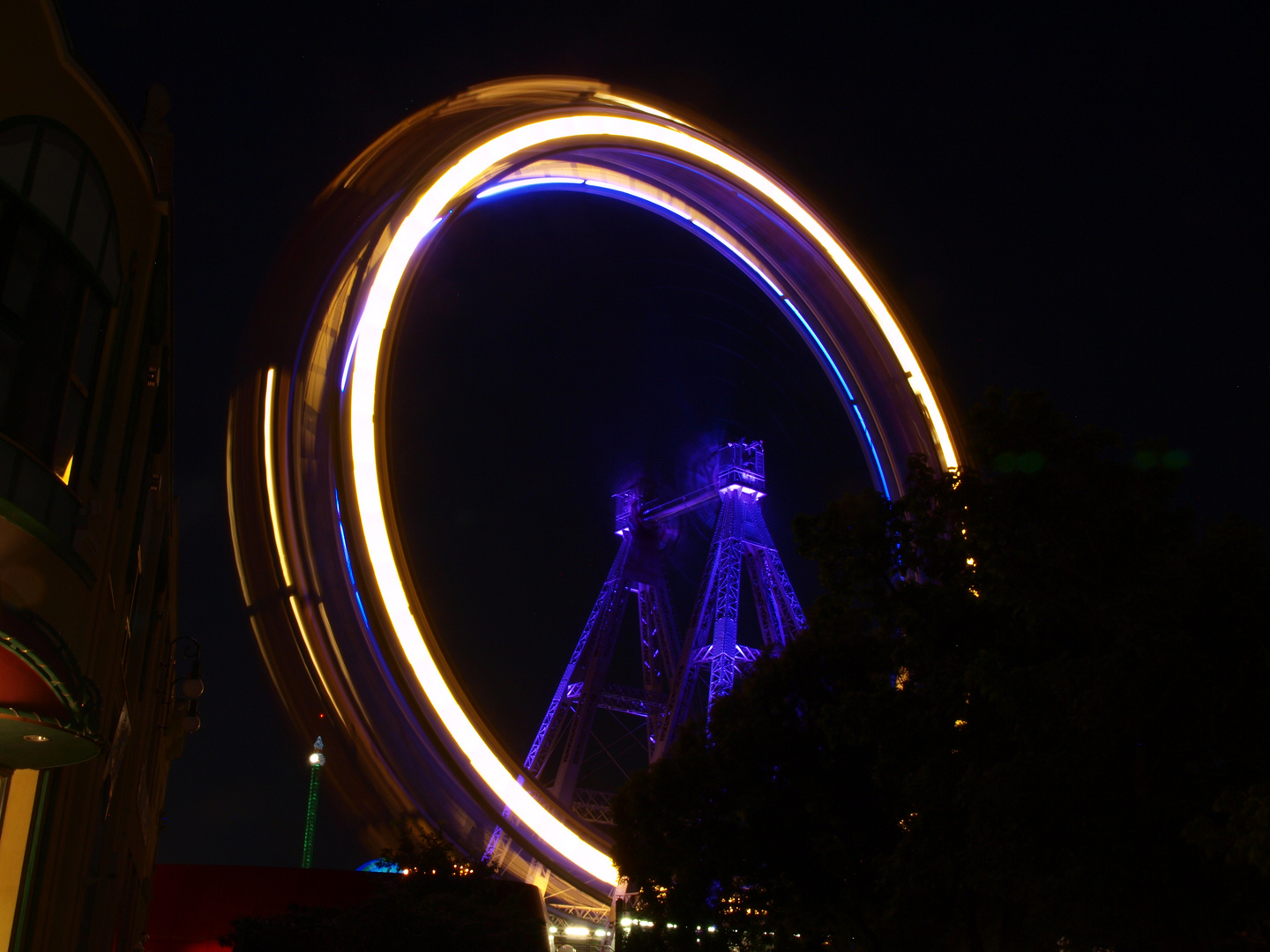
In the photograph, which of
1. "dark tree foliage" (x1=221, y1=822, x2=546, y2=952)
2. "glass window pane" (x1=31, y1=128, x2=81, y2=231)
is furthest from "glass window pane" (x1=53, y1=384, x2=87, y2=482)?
"dark tree foliage" (x1=221, y1=822, x2=546, y2=952)

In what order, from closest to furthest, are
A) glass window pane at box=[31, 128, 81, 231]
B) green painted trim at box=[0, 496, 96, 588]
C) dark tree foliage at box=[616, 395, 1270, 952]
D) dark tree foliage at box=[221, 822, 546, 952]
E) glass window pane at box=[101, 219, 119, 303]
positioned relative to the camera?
green painted trim at box=[0, 496, 96, 588] → glass window pane at box=[31, 128, 81, 231] → glass window pane at box=[101, 219, 119, 303] → dark tree foliage at box=[616, 395, 1270, 952] → dark tree foliage at box=[221, 822, 546, 952]

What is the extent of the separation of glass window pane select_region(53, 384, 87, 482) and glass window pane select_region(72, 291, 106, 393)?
0.47ft

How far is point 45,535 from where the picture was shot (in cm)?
668

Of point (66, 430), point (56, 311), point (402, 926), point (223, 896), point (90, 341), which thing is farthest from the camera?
point (223, 896)

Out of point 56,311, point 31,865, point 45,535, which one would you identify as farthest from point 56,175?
point 31,865

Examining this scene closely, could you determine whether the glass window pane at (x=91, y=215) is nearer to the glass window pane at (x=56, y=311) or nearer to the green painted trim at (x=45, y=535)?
the glass window pane at (x=56, y=311)

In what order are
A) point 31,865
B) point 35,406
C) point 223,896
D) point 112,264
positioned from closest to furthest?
point 35,406, point 112,264, point 31,865, point 223,896

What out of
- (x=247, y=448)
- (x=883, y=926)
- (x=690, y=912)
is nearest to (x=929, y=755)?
(x=883, y=926)

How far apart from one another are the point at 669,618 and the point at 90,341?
17459 millimetres

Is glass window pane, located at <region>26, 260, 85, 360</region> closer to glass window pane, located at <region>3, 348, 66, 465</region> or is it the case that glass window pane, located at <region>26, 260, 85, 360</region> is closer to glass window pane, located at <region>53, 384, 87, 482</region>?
glass window pane, located at <region>3, 348, 66, 465</region>

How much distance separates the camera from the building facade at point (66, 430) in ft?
20.9

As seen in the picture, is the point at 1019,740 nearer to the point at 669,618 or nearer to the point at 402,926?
the point at 402,926

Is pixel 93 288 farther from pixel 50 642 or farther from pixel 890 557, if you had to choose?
pixel 890 557

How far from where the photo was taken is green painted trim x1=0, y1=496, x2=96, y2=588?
629 cm
